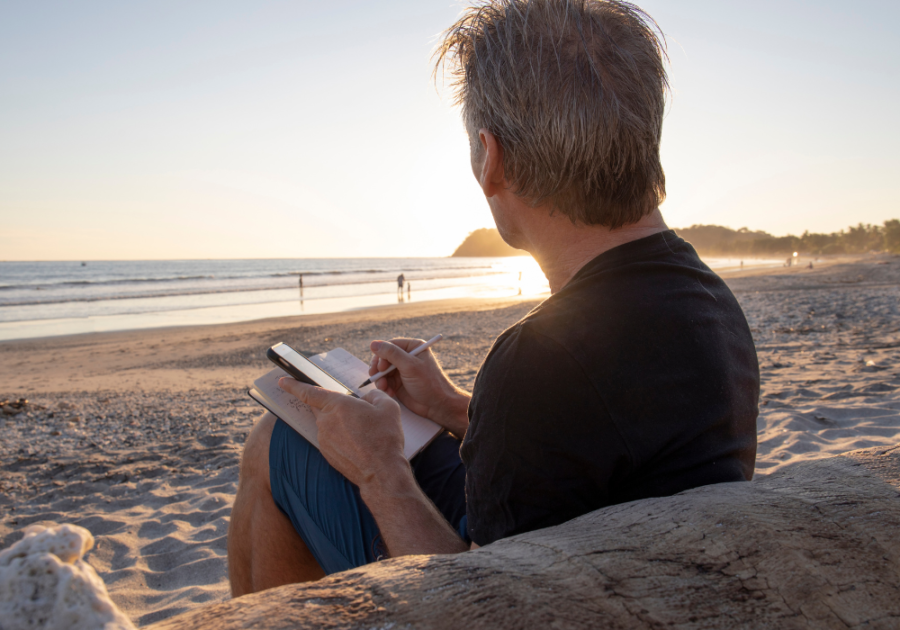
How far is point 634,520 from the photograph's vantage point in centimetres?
92

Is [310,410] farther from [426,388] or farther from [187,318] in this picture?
[187,318]

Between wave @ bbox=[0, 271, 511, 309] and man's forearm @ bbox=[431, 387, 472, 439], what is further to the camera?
wave @ bbox=[0, 271, 511, 309]

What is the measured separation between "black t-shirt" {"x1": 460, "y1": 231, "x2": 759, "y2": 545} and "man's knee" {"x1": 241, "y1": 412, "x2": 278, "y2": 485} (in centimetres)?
92

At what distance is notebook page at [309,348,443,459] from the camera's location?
179 cm

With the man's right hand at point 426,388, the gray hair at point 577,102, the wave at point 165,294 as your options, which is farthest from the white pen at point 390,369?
the wave at point 165,294

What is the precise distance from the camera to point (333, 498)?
1563 millimetres

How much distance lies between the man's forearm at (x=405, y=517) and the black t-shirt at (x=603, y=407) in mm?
156

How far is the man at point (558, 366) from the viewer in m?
1.04

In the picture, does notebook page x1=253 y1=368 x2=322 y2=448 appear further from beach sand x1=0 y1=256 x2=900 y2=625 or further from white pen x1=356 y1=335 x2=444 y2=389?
beach sand x1=0 y1=256 x2=900 y2=625

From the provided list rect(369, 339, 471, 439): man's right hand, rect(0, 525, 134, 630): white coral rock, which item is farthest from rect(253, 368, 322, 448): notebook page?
rect(0, 525, 134, 630): white coral rock

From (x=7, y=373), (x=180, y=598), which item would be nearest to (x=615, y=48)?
(x=180, y=598)

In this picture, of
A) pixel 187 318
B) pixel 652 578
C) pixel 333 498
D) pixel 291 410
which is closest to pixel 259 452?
pixel 291 410

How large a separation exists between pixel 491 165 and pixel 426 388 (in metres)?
0.96

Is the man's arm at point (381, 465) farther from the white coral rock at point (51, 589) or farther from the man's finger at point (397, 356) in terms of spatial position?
the white coral rock at point (51, 589)
